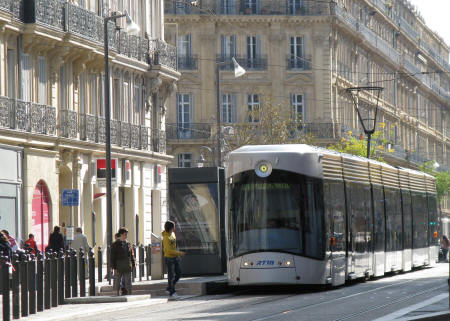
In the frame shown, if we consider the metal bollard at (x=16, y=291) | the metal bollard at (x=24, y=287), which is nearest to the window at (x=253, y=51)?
the metal bollard at (x=24, y=287)

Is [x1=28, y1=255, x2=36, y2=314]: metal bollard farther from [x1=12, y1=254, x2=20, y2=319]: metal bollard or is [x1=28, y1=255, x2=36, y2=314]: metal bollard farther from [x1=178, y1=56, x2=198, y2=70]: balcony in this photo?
[x1=178, y1=56, x2=198, y2=70]: balcony

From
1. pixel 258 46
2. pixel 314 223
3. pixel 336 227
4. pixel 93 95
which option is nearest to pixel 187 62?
pixel 258 46

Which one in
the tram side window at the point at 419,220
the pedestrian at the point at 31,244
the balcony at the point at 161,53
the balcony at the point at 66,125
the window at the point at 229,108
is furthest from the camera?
the window at the point at 229,108

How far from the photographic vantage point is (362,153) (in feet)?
235

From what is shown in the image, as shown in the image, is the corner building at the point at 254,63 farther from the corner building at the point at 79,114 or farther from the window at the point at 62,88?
the window at the point at 62,88

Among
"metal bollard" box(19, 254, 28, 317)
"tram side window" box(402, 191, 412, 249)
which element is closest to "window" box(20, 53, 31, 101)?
"tram side window" box(402, 191, 412, 249)

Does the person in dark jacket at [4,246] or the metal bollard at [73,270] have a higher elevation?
the person in dark jacket at [4,246]

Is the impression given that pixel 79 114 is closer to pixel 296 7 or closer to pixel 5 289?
pixel 5 289

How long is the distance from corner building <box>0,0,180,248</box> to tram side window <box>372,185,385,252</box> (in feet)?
25.4

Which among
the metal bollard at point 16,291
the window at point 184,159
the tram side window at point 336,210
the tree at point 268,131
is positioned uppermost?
the tree at point 268,131

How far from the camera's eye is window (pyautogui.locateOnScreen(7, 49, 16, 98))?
38.7m

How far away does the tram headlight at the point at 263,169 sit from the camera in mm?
28094

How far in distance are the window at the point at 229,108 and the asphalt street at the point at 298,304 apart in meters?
42.0

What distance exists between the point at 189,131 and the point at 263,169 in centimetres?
4585
